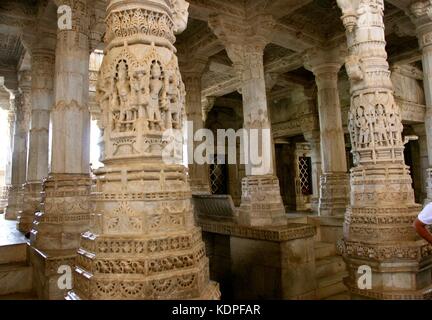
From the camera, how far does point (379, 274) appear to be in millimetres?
3721

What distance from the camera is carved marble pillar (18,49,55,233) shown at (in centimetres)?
680

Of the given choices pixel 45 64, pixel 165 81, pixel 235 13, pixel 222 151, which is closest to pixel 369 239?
pixel 165 81

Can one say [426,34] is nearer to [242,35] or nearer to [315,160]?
[242,35]

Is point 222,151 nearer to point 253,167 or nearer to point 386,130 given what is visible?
point 253,167

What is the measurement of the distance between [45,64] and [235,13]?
429 cm

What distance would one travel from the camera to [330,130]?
8727 mm

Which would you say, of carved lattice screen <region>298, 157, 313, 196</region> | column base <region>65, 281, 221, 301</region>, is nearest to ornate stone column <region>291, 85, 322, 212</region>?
carved lattice screen <region>298, 157, 313, 196</region>

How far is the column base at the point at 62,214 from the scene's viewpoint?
4656mm

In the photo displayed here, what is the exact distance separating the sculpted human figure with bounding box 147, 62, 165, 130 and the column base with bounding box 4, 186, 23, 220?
854 centimetres

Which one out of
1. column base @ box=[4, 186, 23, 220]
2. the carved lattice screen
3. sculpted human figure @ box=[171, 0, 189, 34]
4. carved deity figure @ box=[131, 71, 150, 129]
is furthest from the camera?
the carved lattice screen

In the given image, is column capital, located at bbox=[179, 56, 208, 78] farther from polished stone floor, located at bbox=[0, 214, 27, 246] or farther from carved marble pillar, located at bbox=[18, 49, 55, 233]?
polished stone floor, located at bbox=[0, 214, 27, 246]

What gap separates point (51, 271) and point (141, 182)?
2758mm

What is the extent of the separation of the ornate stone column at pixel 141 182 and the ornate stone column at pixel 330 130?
6.76 m

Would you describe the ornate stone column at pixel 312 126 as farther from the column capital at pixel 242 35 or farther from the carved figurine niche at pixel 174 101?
the carved figurine niche at pixel 174 101
